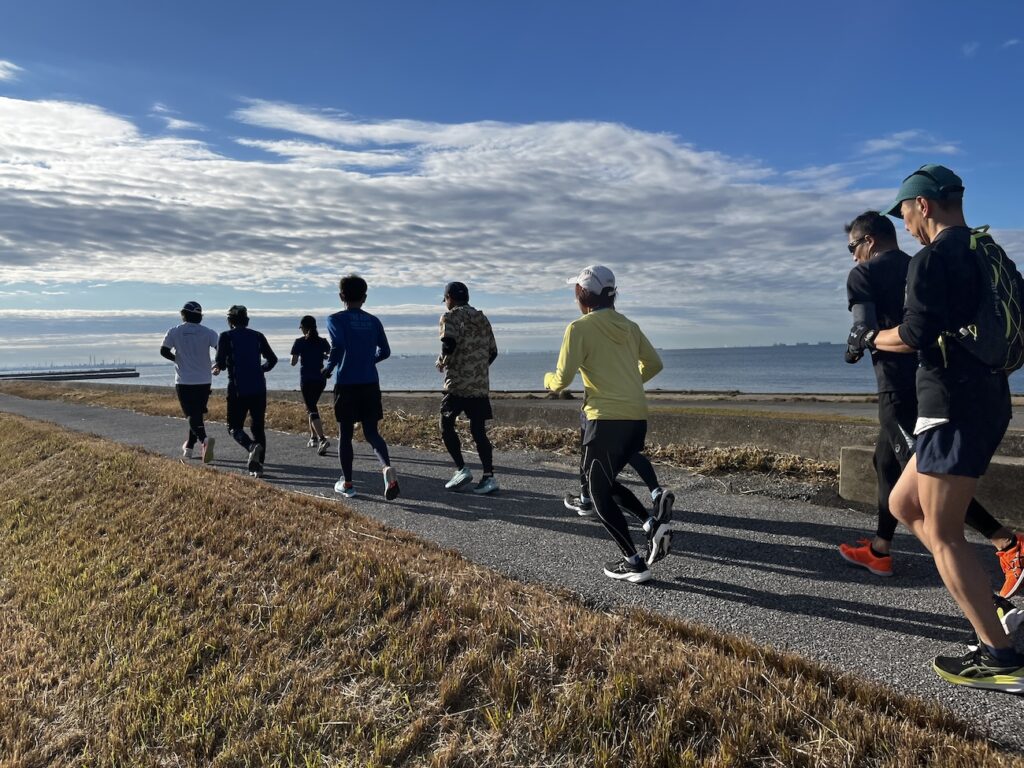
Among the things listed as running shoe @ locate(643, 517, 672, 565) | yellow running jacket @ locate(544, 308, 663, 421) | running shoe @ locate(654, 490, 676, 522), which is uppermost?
yellow running jacket @ locate(544, 308, 663, 421)

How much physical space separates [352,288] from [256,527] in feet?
7.67

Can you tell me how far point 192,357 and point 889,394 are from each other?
7458 mm

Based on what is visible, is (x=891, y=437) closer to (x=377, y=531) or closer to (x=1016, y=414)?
(x=377, y=531)

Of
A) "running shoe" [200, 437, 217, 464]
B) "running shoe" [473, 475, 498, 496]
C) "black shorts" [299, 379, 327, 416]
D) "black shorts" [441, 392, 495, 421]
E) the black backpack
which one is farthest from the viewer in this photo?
"black shorts" [299, 379, 327, 416]

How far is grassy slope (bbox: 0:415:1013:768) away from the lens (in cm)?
249

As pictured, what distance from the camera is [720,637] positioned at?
312 centimetres

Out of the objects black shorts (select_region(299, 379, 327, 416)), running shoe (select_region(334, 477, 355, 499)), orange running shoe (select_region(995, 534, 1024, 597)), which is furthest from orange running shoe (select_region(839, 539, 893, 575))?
black shorts (select_region(299, 379, 327, 416))

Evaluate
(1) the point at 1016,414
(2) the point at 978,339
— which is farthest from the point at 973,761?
(1) the point at 1016,414

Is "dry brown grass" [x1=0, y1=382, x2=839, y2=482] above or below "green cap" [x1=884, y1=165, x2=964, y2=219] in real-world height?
below

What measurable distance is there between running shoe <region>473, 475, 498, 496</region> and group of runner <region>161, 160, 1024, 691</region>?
0.02 meters

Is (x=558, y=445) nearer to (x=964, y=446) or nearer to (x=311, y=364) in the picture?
(x=311, y=364)

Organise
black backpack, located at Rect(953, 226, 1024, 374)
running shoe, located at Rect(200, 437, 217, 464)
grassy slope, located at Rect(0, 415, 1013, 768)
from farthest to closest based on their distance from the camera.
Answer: running shoe, located at Rect(200, 437, 217, 464) → black backpack, located at Rect(953, 226, 1024, 374) → grassy slope, located at Rect(0, 415, 1013, 768)

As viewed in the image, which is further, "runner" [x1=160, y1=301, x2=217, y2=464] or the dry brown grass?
"runner" [x1=160, y1=301, x2=217, y2=464]

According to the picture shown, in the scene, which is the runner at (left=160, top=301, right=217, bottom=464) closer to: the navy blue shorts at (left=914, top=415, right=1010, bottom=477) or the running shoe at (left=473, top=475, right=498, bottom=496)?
the running shoe at (left=473, top=475, right=498, bottom=496)
